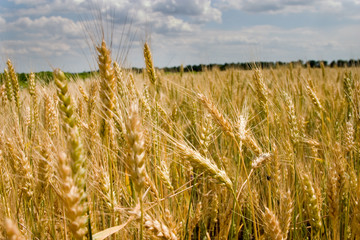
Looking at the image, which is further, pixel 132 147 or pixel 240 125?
pixel 240 125

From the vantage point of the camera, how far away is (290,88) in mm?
4086

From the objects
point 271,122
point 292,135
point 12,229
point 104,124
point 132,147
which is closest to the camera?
point 12,229

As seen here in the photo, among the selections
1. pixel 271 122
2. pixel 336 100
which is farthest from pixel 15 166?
pixel 336 100

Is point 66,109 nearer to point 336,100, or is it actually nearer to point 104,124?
point 104,124

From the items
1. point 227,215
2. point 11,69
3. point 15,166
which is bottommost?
point 227,215

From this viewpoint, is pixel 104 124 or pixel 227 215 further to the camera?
pixel 227 215

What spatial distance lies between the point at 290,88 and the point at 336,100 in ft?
1.96

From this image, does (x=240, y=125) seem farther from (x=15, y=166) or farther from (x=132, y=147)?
(x=15, y=166)

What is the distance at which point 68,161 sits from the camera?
87 centimetres

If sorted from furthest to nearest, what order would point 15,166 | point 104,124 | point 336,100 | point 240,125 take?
point 336,100
point 240,125
point 15,166
point 104,124

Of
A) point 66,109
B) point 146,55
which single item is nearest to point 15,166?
point 66,109

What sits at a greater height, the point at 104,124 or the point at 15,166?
the point at 104,124

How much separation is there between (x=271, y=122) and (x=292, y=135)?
1.87 ft

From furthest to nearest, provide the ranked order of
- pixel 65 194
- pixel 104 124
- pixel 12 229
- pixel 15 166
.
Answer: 1. pixel 15 166
2. pixel 104 124
3. pixel 65 194
4. pixel 12 229
